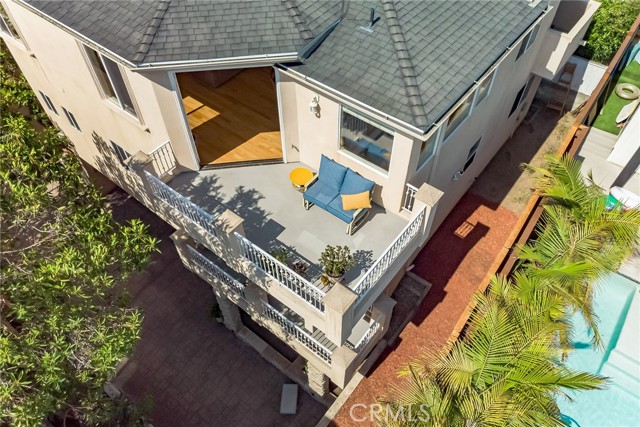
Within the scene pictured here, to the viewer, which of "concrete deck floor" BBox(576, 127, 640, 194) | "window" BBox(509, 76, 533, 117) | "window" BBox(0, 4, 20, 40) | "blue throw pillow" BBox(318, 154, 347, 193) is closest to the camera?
"blue throw pillow" BBox(318, 154, 347, 193)

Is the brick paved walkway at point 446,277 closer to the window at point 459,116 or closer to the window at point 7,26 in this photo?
the window at point 459,116

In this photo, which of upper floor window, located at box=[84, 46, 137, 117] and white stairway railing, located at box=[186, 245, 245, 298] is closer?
upper floor window, located at box=[84, 46, 137, 117]

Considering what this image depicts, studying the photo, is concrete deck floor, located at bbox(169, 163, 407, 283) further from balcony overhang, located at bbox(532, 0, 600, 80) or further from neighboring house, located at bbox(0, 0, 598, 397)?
balcony overhang, located at bbox(532, 0, 600, 80)

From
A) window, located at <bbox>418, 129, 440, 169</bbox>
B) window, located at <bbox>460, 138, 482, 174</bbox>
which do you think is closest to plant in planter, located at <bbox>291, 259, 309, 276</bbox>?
window, located at <bbox>418, 129, 440, 169</bbox>

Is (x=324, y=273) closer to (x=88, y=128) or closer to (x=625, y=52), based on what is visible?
(x=88, y=128)

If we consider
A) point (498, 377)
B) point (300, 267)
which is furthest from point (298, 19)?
point (498, 377)

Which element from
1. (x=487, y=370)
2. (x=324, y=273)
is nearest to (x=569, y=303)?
(x=487, y=370)

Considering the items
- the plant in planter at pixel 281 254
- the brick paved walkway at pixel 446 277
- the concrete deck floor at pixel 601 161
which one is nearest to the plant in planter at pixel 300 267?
the plant in planter at pixel 281 254

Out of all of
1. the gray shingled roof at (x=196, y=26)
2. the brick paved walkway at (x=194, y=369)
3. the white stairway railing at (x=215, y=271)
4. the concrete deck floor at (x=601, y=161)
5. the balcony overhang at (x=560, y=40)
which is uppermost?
the gray shingled roof at (x=196, y=26)
